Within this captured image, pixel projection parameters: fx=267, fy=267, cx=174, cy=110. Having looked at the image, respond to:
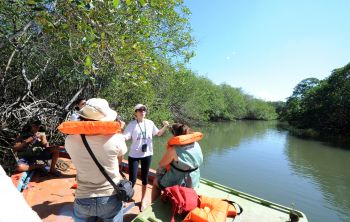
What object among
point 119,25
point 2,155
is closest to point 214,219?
point 119,25

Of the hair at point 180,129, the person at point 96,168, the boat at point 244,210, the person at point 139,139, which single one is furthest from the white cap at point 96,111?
the person at point 139,139

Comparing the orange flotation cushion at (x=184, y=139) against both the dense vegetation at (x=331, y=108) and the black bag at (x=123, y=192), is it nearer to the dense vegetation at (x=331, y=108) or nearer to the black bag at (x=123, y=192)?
the black bag at (x=123, y=192)

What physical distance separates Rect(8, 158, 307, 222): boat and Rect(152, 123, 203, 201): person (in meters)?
0.31

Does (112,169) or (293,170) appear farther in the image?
(293,170)

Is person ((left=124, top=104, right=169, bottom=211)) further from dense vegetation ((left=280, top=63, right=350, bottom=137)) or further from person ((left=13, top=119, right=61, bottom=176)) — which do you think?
dense vegetation ((left=280, top=63, right=350, bottom=137))

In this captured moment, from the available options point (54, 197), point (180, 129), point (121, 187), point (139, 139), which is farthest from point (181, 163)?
point (54, 197)

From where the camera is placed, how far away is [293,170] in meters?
13.0

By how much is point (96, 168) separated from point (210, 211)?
144 centimetres

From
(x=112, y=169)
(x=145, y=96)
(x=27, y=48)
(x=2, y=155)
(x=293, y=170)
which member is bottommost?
(x=293, y=170)

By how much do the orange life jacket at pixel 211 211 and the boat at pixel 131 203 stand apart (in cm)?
19

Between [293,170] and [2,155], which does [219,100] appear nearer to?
[293,170]

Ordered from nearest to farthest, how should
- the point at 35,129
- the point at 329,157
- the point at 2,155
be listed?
the point at 35,129, the point at 2,155, the point at 329,157

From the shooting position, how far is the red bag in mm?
2877

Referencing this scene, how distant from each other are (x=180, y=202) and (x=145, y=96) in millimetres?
10419
